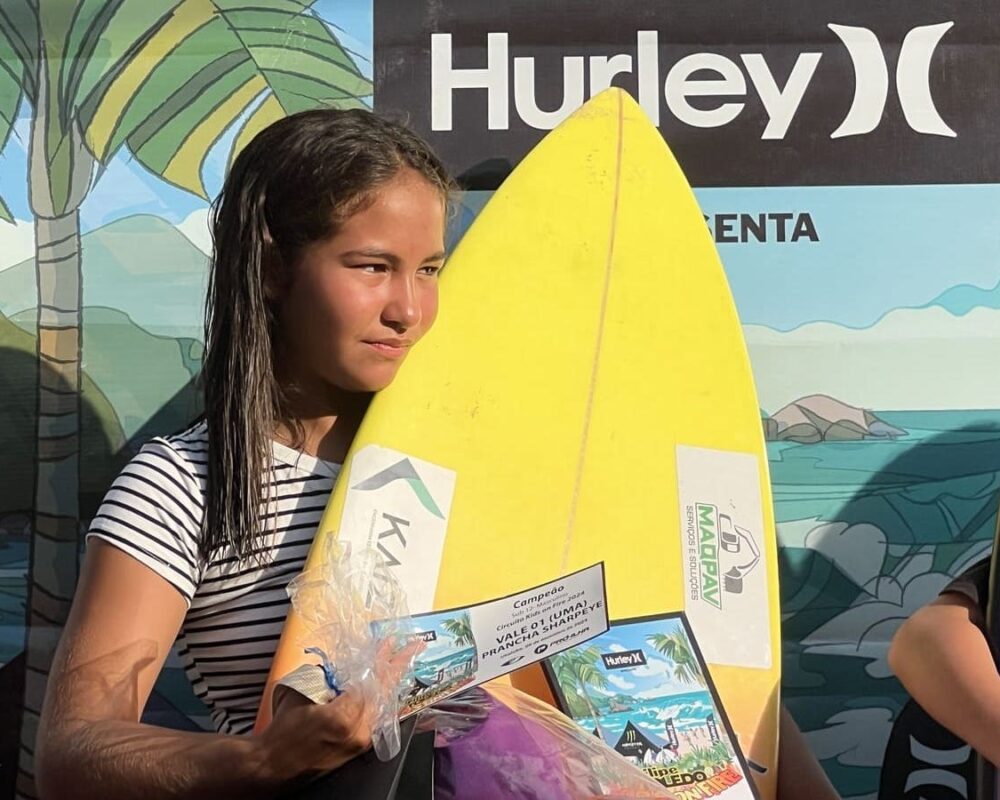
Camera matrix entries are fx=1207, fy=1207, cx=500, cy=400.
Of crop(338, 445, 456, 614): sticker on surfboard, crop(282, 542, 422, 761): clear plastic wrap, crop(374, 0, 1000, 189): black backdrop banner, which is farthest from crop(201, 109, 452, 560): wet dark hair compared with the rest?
crop(374, 0, 1000, 189): black backdrop banner

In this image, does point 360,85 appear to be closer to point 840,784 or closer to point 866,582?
point 866,582

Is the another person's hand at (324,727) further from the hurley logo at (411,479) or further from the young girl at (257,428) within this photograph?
the hurley logo at (411,479)

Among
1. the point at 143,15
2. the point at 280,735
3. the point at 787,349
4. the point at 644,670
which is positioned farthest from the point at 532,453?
the point at 143,15

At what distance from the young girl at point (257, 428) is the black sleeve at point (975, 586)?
753mm

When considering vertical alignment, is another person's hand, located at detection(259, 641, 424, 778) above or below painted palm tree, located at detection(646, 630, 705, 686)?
above

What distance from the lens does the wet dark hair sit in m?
1.39

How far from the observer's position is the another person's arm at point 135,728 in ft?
3.03

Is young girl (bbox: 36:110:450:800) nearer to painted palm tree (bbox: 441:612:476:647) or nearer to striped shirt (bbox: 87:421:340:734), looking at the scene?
striped shirt (bbox: 87:421:340:734)

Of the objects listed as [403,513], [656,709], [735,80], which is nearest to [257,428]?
[403,513]

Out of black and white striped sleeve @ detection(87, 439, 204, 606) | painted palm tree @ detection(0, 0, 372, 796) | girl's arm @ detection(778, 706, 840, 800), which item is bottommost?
Answer: girl's arm @ detection(778, 706, 840, 800)

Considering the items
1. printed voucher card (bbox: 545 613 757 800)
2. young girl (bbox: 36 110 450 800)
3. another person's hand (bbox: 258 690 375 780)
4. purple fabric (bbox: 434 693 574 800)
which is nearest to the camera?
another person's hand (bbox: 258 690 375 780)

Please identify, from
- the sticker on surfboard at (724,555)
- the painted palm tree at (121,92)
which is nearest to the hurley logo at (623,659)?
the sticker on surfboard at (724,555)

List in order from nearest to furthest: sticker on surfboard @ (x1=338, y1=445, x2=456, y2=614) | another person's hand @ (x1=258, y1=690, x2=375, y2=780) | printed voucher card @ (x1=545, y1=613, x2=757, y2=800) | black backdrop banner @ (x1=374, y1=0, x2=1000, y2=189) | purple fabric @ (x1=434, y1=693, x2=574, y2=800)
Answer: another person's hand @ (x1=258, y1=690, x2=375, y2=780) < purple fabric @ (x1=434, y1=693, x2=574, y2=800) < printed voucher card @ (x1=545, y1=613, x2=757, y2=800) < sticker on surfboard @ (x1=338, y1=445, x2=456, y2=614) < black backdrop banner @ (x1=374, y1=0, x2=1000, y2=189)

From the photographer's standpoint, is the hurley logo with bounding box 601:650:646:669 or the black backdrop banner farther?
the black backdrop banner
